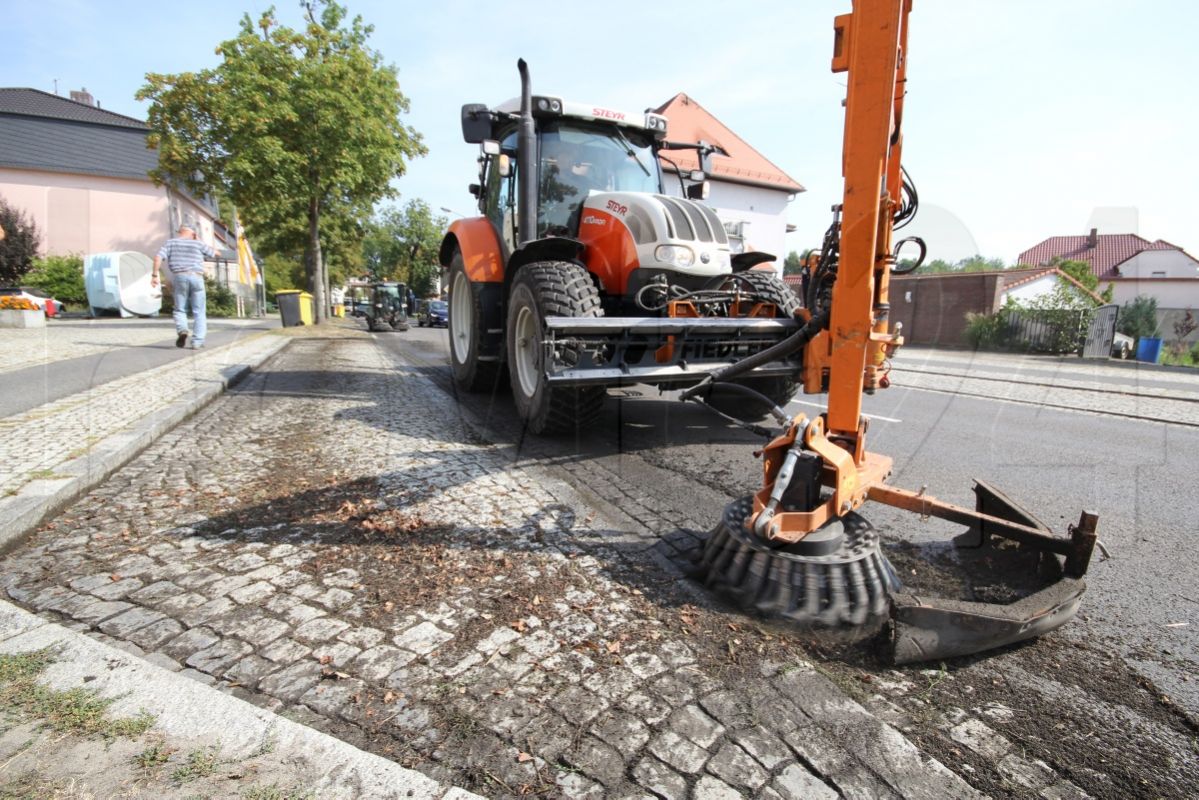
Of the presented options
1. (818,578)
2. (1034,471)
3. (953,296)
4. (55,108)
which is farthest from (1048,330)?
(55,108)

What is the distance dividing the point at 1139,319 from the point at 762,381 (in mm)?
23440

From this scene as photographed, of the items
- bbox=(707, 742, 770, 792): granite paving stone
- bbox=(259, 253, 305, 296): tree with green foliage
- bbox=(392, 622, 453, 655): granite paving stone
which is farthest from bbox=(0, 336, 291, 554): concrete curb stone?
bbox=(259, 253, 305, 296): tree with green foliage

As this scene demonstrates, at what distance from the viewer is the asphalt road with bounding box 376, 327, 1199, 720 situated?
7.92 ft

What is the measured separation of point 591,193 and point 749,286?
1.68 meters

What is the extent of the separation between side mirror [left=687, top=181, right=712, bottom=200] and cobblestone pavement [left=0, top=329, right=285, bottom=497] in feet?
18.5

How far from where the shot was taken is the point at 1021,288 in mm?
25016

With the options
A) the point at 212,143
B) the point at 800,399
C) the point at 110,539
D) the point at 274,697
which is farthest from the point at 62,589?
the point at 212,143

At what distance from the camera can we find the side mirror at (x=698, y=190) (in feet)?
21.1

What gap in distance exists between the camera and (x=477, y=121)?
5746mm

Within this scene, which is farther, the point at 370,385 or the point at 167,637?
the point at 370,385

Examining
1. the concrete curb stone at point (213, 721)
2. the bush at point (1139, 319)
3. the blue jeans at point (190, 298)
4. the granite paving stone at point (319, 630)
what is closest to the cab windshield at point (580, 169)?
the granite paving stone at point (319, 630)

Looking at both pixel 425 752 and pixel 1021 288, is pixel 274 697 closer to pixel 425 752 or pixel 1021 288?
pixel 425 752

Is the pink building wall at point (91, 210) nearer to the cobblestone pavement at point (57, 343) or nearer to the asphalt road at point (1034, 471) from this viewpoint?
the cobblestone pavement at point (57, 343)

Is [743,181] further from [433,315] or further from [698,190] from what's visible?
[698,190]
